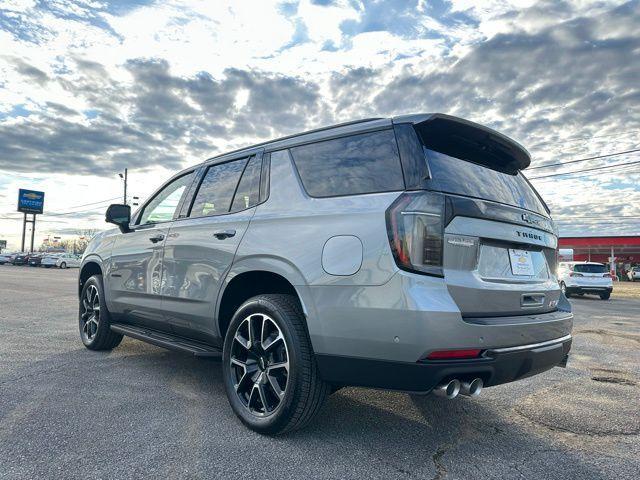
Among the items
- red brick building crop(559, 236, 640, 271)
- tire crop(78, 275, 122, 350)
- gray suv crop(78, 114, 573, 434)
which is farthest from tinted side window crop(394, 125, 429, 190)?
red brick building crop(559, 236, 640, 271)

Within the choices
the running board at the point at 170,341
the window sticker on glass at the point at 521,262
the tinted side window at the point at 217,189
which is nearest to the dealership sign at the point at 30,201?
the running board at the point at 170,341

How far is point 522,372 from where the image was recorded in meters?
2.72

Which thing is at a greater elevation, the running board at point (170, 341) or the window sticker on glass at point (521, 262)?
the window sticker on glass at point (521, 262)

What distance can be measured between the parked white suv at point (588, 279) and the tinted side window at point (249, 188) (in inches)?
693

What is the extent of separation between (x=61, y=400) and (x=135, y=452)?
1.22 metres

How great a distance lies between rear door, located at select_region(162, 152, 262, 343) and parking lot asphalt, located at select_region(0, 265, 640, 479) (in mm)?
631

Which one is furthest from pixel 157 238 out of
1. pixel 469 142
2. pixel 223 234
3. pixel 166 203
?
pixel 469 142

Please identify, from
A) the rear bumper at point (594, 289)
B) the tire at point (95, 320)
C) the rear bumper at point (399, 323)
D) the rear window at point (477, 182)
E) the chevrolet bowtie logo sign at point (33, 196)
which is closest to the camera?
the rear bumper at point (399, 323)

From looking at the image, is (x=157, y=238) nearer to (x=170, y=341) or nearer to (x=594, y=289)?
(x=170, y=341)

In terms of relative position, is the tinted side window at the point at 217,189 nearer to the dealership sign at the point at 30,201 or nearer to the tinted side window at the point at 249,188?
the tinted side window at the point at 249,188

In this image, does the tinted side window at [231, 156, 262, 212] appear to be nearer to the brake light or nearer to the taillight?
the taillight

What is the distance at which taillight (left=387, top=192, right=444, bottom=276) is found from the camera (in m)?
2.46

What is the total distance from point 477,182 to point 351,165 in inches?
30.4

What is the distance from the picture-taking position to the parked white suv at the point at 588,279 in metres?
18.2
